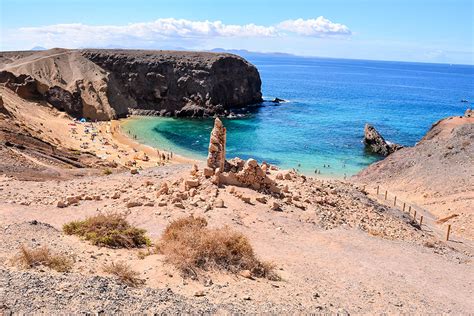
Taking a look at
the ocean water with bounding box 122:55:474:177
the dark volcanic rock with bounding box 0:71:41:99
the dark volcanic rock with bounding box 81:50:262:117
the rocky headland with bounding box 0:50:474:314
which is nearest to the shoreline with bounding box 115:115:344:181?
the ocean water with bounding box 122:55:474:177

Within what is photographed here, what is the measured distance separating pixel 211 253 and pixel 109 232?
12.4 ft

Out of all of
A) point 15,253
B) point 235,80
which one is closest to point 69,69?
point 235,80

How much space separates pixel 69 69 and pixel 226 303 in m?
71.7

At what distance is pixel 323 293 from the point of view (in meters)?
12.8

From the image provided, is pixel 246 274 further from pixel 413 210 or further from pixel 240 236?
pixel 413 210

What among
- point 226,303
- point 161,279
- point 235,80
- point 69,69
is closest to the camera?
point 226,303

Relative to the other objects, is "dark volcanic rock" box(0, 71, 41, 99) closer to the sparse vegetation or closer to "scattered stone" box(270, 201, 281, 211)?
"scattered stone" box(270, 201, 281, 211)

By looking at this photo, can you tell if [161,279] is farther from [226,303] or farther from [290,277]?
[290,277]

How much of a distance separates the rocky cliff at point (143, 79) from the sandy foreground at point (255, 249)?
5118 cm

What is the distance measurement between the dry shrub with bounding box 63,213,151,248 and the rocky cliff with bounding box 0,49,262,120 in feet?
183

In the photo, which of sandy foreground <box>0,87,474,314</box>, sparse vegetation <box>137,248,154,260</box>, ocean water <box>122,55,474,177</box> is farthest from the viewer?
ocean water <box>122,55,474,177</box>

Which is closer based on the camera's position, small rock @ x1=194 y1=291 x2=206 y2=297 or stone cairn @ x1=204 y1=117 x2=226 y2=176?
small rock @ x1=194 y1=291 x2=206 y2=297

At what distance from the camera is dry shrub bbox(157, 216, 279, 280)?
12.9 m

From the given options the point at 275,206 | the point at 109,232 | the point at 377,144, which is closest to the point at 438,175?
the point at 377,144
